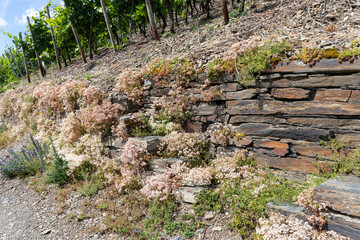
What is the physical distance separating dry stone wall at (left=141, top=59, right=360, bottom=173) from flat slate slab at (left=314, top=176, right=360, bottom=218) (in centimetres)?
87

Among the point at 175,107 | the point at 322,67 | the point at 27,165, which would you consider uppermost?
the point at 322,67

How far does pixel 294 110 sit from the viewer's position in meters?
4.56

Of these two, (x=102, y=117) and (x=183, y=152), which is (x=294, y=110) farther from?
(x=102, y=117)

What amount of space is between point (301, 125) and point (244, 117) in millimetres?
1243

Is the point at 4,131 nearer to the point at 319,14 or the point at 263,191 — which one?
the point at 263,191

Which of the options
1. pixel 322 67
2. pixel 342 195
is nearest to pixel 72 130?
pixel 322 67

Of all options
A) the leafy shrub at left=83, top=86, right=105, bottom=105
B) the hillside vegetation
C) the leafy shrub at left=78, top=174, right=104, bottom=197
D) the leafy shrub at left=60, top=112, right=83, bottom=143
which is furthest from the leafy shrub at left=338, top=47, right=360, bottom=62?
the leafy shrub at left=60, top=112, right=83, bottom=143

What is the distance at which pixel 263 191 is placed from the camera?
4.14 metres

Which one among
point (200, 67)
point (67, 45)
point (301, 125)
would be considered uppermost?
point (67, 45)

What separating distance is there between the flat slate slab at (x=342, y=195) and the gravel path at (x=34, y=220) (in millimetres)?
3896

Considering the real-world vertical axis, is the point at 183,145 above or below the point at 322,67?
below

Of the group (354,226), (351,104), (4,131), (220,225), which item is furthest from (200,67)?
(4,131)

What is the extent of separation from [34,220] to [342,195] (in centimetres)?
627

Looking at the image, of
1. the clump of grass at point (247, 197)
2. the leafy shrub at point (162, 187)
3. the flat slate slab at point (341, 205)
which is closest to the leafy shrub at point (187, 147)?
the leafy shrub at point (162, 187)
